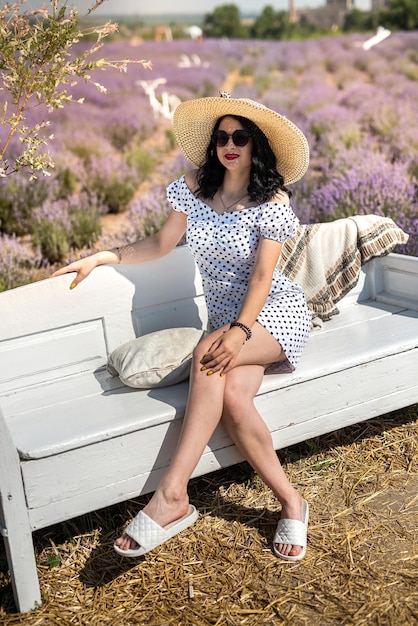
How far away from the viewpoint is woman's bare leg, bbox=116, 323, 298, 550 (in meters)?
2.08

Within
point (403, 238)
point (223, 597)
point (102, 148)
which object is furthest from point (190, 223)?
point (102, 148)

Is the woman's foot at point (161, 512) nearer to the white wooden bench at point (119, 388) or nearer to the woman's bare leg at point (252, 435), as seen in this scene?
the white wooden bench at point (119, 388)

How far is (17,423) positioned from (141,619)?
2.22ft

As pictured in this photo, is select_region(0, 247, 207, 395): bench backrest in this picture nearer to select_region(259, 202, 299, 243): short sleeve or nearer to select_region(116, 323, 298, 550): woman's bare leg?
select_region(259, 202, 299, 243): short sleeve

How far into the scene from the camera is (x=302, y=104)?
10.2m

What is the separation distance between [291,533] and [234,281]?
847mm

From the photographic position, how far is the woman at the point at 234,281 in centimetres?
214

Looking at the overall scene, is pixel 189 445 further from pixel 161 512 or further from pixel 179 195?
pixel 179 195

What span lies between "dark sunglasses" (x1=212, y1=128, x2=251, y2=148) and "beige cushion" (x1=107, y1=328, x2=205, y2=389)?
2.16 ft

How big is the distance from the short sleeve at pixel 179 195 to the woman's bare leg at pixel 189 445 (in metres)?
0.67

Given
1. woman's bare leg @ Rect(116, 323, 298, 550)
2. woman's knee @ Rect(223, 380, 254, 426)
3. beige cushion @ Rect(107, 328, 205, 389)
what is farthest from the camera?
beige cushion @ Rect(107, 328, 205, 389)

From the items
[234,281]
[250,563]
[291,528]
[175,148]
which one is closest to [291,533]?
A: [291,528]

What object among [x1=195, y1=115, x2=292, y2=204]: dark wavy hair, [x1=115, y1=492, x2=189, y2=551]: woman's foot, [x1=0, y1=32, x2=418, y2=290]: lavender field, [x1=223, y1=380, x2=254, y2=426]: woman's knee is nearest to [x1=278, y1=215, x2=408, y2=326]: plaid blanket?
[x1=195, y1=115, x2=292, y2=204]: dark wavy hair

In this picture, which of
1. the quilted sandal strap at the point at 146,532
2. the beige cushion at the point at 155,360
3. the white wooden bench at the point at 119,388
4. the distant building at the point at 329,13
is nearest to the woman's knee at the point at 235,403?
the white wooden bench at the point at 119,388
